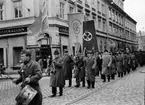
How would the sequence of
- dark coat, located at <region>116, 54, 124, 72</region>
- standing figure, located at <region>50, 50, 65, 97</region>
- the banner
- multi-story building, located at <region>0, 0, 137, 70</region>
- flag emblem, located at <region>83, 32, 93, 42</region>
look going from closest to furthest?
standing figure, located at <region>50, 50, 65, 97</region>
flag emblem, located at <region>83, 32, 93, 42</region>
the banner
dark coat, located at <region>116, 54, 124, 72</region>
multi-story building, located at <region>0, 0, 137, 70</region>

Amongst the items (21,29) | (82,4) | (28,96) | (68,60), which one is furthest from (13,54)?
(28,96)

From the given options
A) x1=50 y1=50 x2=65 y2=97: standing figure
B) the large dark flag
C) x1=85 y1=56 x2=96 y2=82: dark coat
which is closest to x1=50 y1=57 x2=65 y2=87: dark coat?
x1=50 y1=50 x2=65 y2=97: standing figure

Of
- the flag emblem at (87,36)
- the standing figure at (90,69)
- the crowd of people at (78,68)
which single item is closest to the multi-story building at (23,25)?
the crowd of people at (78,68)

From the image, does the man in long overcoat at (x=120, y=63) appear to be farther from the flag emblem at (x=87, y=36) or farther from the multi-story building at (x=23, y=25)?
the multi-story building at (x=23, y=25)

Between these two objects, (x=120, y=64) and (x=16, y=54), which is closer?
(x=120, y=64)

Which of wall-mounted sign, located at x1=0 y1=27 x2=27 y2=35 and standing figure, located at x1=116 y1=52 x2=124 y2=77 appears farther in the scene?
wall-mounted sign, located at x1=0 y1=27 x2=27 y2=35

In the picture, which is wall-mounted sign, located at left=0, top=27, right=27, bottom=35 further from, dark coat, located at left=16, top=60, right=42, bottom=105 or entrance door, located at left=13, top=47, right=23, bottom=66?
dark coat, located at left=16, top=60, right=42, bottom=105

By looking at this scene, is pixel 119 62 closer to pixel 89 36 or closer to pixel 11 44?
pixel 89 36

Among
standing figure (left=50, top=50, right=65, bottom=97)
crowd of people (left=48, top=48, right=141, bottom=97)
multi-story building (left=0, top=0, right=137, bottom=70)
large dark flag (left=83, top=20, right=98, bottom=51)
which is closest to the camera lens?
standing figure (left=50, top=50, right=65, bottom=97)

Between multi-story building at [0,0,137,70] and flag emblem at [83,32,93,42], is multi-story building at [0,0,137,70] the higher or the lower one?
the higher one

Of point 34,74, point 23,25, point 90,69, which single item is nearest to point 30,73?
point 34,74

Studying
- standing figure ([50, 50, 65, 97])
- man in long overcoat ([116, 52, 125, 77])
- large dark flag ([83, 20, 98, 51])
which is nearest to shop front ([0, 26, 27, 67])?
man in long overcoat ([116, 52, 125, 77])

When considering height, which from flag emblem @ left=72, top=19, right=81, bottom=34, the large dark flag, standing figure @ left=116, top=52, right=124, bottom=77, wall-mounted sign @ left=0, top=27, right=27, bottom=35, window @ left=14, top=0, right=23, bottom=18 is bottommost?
standing figure @ left=116, top=52, right=124, bottom=77

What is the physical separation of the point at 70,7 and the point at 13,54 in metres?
9.14
